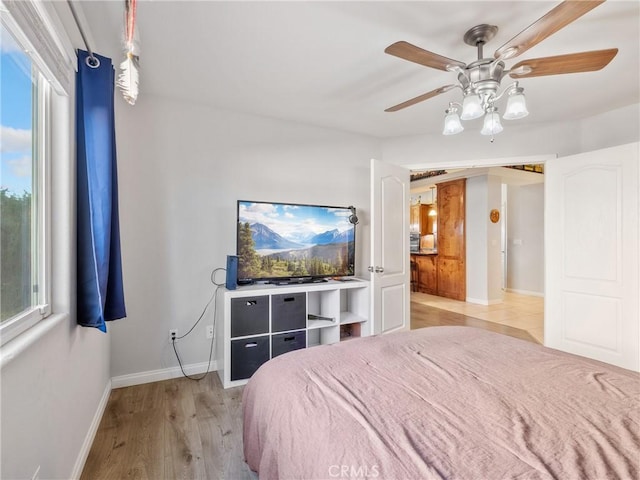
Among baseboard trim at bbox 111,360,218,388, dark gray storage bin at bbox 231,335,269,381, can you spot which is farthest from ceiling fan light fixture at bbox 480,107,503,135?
baseboard trim at bbox 111,360,218,388

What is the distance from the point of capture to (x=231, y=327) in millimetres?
2484

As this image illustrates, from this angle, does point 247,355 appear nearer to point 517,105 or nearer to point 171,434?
point 171,434

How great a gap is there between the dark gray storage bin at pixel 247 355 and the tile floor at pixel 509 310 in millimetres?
3312

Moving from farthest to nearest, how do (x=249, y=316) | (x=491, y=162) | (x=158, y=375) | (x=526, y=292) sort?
(x=526, y=292)
(x=491, y=162)
(x=158, y=375)
(x=249, y=316)

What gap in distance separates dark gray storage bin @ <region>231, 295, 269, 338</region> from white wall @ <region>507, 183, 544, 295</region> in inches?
248

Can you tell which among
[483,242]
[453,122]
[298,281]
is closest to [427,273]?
[483,242]

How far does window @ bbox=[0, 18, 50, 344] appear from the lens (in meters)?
1.11

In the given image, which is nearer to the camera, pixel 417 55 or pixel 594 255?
pixel 417 55

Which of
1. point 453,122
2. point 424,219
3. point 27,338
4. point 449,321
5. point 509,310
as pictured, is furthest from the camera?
point 424,219

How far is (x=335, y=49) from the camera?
199 centimetres

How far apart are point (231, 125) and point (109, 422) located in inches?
99.0

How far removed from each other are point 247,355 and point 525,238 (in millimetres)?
6639

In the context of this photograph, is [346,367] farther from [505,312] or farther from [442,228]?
[442,228]

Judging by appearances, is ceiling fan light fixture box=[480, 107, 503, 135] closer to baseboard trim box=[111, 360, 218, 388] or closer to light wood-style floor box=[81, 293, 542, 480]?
light wood-style floor box=[81, 293, 542, 480]
